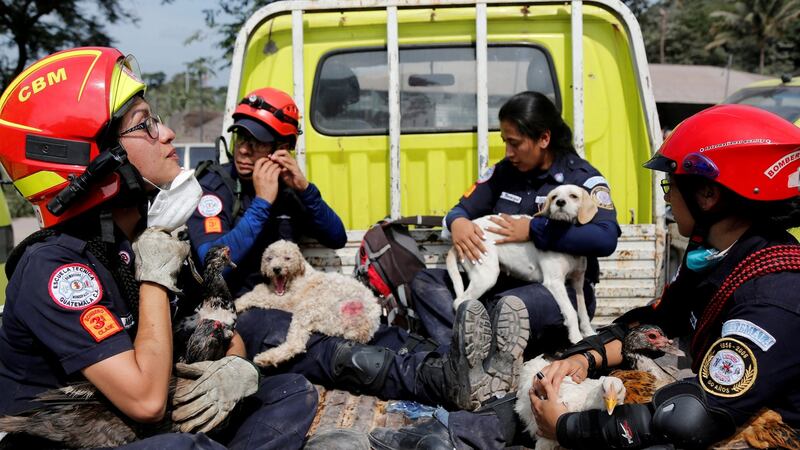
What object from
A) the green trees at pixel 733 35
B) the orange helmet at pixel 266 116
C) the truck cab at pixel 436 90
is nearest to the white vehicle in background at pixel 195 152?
the truck cab at pixel 436 90

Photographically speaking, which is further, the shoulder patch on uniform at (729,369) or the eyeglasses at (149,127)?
the eyeglasses at (149,127)

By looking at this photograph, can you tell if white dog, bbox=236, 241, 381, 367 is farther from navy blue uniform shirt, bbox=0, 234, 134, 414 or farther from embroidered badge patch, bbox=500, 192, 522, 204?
navy blue uniform shirt, bbox=0, 234, 134, 414

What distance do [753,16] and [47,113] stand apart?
2168 inches

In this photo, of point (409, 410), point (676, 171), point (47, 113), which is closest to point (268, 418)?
point (409, 410)

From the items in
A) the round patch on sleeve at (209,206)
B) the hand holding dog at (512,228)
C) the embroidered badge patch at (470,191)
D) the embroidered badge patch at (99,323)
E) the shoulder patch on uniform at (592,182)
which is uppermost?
the shoulder patch on uniform at (592,182)

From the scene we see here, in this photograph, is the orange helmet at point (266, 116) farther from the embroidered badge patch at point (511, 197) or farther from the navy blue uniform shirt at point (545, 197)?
the embroidered badge patch at point (511, 197)

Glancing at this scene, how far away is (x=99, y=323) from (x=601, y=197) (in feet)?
8.86

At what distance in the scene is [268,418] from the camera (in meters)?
2.64

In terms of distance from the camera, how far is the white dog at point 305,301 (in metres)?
3.80

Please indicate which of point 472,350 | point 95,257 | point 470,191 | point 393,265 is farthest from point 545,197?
point 95,257

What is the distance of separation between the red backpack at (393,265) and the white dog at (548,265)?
0.27 m

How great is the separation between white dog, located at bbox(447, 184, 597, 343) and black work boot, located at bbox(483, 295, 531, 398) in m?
0.54

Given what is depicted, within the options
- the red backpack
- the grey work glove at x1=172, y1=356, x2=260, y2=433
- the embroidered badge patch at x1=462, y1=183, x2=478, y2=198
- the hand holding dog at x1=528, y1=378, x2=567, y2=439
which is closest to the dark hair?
the embroidered badge patch at x1=462, y1=183, x2=478, y2=198

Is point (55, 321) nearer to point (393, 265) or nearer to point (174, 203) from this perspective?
point (174, 203)
